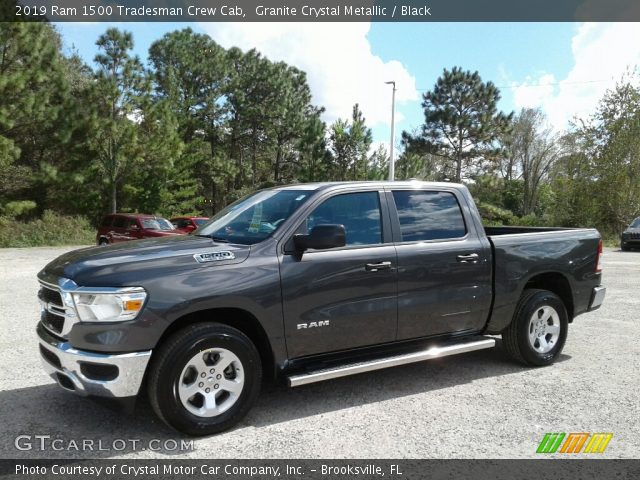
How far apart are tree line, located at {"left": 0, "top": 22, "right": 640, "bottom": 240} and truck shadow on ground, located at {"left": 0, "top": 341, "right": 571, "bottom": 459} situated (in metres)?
20.7

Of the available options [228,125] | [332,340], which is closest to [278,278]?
[332,340]

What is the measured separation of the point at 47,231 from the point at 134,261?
2542cm

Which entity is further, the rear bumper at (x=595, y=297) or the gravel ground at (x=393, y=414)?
the rear bumper at (x=595, y=297)

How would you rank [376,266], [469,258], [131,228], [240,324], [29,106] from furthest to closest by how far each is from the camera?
[29,106], [131,228], [469,258], [376,266], [240,324]

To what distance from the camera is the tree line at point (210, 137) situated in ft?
82.0

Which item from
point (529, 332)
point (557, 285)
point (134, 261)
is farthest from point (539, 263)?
point (134, 261)

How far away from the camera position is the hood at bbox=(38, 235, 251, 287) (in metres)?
3.48

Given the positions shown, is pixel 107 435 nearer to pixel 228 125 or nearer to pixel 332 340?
pixel 332 340

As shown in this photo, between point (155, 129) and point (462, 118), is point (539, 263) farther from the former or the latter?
point (462, 118)

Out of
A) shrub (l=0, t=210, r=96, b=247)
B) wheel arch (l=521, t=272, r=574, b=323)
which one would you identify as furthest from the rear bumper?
shrub (l=0, t=210, r=96, b=247)

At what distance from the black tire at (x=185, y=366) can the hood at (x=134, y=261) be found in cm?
46

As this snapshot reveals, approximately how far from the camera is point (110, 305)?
3.42 meters

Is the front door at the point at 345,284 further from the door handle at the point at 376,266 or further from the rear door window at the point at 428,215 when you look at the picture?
the rear door window at the point at 428,215

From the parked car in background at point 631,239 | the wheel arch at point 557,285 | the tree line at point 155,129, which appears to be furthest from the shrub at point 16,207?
the parked car in background at point 631,239
